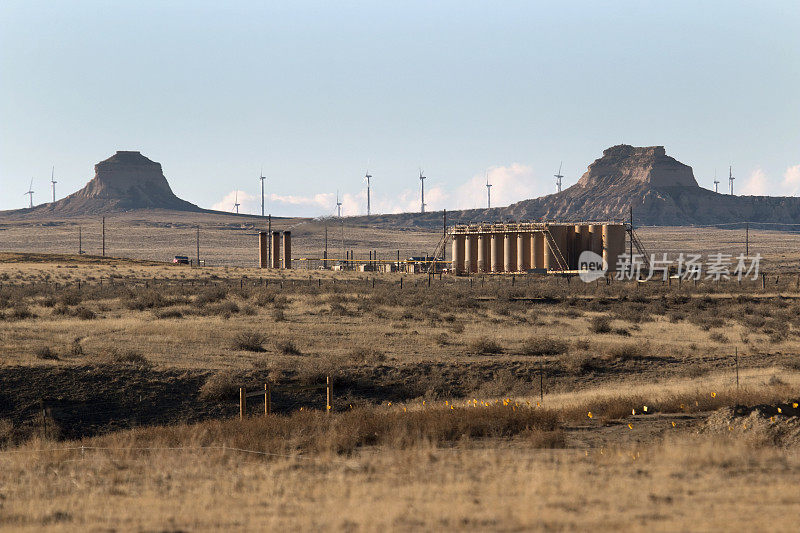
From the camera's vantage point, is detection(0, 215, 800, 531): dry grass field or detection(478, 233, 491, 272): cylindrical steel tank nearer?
detection(0, 215, 800, 531): dry grass field

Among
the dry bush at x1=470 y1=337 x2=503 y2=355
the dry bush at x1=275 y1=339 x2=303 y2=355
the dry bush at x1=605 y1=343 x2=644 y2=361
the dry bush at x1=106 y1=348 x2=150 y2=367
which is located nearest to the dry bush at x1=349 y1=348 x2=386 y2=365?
the dry bush at x1=275 y1=339 x2=303 y2=355

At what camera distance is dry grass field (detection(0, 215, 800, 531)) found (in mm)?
12609

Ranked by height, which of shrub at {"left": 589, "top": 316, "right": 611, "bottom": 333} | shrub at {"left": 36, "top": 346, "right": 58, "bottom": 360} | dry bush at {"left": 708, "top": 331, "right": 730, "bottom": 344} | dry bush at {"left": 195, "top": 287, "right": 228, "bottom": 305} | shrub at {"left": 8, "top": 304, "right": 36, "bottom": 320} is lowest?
dry bush at {"left": 708, "top": 331, "right": 730, "bottom": 344}

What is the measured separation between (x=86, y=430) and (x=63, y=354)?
730cm

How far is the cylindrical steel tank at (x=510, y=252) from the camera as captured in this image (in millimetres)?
91787

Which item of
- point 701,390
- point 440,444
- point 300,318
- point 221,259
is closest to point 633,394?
point 701,390

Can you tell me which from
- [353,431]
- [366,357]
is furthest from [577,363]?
[353,431]

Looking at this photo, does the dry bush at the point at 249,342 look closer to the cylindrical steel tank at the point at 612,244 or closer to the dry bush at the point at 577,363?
the dry bush at the point at 577,363

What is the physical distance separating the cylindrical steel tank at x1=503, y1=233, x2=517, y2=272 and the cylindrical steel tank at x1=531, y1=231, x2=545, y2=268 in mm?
2501

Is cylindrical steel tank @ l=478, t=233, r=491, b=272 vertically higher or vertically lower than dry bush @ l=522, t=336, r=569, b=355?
higher

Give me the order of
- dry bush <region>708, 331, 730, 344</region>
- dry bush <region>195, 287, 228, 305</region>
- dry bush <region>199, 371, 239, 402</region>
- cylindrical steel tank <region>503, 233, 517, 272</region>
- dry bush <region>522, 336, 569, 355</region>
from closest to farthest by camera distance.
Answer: dry bush <region>199, 371, 239, 402</region> < dry bush <region>522, 336, 569, 355</region> < dry bush <region>708, 331, 730, 344</region> < dry bush <region>195, 287, 228, 305</region> < cylindrical steel tank <region>503, 233, 517, 272</region>

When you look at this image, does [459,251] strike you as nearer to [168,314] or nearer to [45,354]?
[168,314]

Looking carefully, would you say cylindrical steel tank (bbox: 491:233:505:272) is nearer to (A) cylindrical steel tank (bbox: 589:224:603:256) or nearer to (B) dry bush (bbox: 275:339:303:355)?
(A) cylindrical steel tank (bbox: 589:224:603:256)

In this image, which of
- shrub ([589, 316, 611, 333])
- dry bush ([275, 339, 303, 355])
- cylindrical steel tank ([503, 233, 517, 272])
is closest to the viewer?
dry bush ([275, 339, 303, 355])
